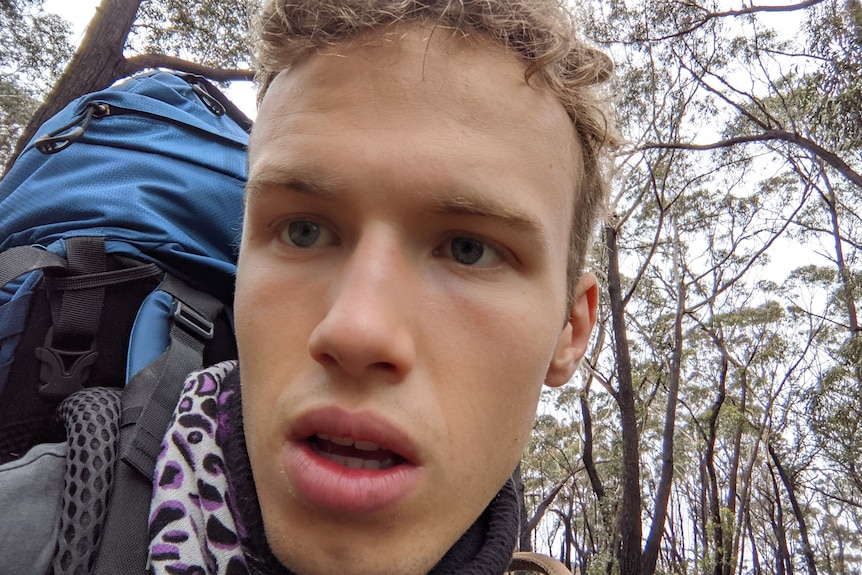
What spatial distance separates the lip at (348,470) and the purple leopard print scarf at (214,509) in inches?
7.7

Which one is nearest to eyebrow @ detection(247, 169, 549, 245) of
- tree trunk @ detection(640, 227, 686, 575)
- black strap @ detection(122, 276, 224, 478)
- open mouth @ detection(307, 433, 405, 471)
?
open mouth @ detection(307, 433, 405, 471)

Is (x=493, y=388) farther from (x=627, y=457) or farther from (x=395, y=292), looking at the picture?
(x=627, y=457)

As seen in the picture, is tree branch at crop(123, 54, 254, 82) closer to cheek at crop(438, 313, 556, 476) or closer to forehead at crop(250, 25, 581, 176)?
forehead at crop(250, 25, 581, 176)

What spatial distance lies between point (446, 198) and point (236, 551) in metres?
0.70

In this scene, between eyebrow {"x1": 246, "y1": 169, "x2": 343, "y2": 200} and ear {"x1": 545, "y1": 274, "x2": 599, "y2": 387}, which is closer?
eyebrow {"x1": 246, "y1": 169, "x2": 343, "y2": 200}

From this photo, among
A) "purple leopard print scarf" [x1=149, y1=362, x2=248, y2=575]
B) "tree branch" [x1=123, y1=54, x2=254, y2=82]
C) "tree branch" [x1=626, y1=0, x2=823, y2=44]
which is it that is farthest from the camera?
"tree branch" [x1=626, y1=0, x2=823, y2=44]

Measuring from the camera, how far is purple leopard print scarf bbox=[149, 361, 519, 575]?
91cm

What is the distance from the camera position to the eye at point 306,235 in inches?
39.0

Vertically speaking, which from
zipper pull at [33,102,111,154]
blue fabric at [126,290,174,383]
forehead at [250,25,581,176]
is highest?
zipper pull at [33,102,111,154]

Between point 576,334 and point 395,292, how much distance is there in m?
0.66

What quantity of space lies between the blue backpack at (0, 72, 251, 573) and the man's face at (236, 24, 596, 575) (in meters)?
0.31

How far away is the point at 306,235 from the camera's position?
100 cm

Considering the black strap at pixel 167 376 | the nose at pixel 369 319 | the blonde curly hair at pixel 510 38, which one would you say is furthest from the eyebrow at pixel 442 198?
the black strap at pixel 167 376

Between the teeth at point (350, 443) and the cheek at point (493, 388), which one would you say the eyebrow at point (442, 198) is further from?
the teeth at point (350, 443)
